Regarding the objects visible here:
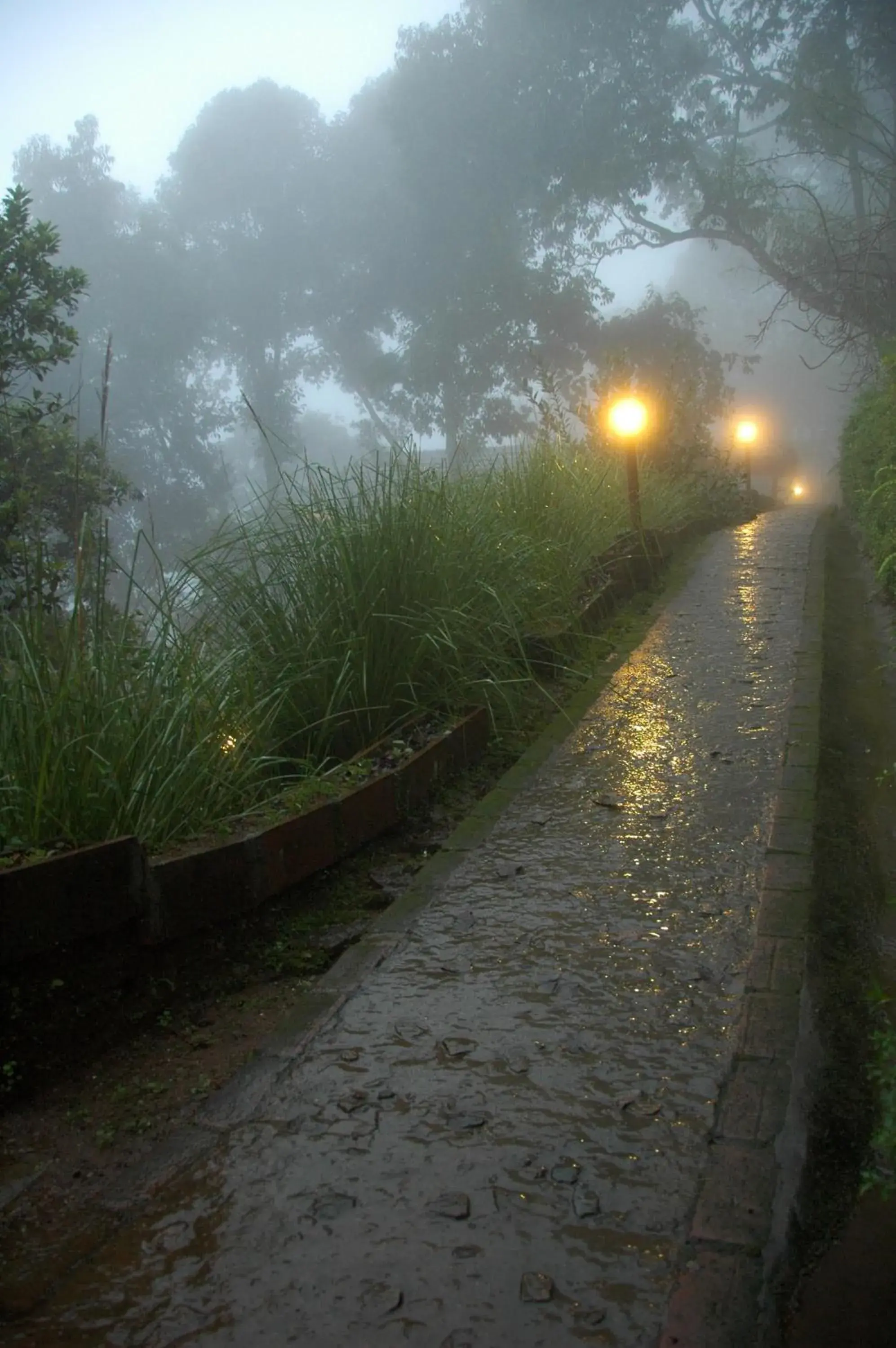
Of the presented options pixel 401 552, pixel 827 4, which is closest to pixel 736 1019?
pixel 401 552

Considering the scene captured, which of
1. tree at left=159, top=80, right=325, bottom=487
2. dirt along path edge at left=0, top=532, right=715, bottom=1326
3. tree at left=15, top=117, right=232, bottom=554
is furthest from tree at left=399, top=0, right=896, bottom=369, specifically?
dirt along path edge at left=0, top=532, right=715, bottom=1326

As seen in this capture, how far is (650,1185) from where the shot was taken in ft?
5.43

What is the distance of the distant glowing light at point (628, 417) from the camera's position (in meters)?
7.97

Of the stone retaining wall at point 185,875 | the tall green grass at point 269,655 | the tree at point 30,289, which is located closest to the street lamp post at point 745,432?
the tree at point 30,289

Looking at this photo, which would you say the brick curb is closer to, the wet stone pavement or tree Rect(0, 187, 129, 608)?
the wet stone pavement

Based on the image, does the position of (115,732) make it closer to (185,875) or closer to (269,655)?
(185,875)

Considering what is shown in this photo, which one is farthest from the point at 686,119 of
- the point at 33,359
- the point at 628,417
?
the point at 33,359

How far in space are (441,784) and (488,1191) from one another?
6.80ft

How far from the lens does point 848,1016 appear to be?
2.26m

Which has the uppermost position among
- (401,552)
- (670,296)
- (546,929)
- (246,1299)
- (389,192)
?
(389,192)

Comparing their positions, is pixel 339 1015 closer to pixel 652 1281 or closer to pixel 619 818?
pixel 652 1281

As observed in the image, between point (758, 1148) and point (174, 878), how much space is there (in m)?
1.40

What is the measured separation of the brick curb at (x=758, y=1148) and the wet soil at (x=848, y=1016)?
5 centimetres

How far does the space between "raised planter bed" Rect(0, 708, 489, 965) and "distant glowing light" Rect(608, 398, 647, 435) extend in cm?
539
